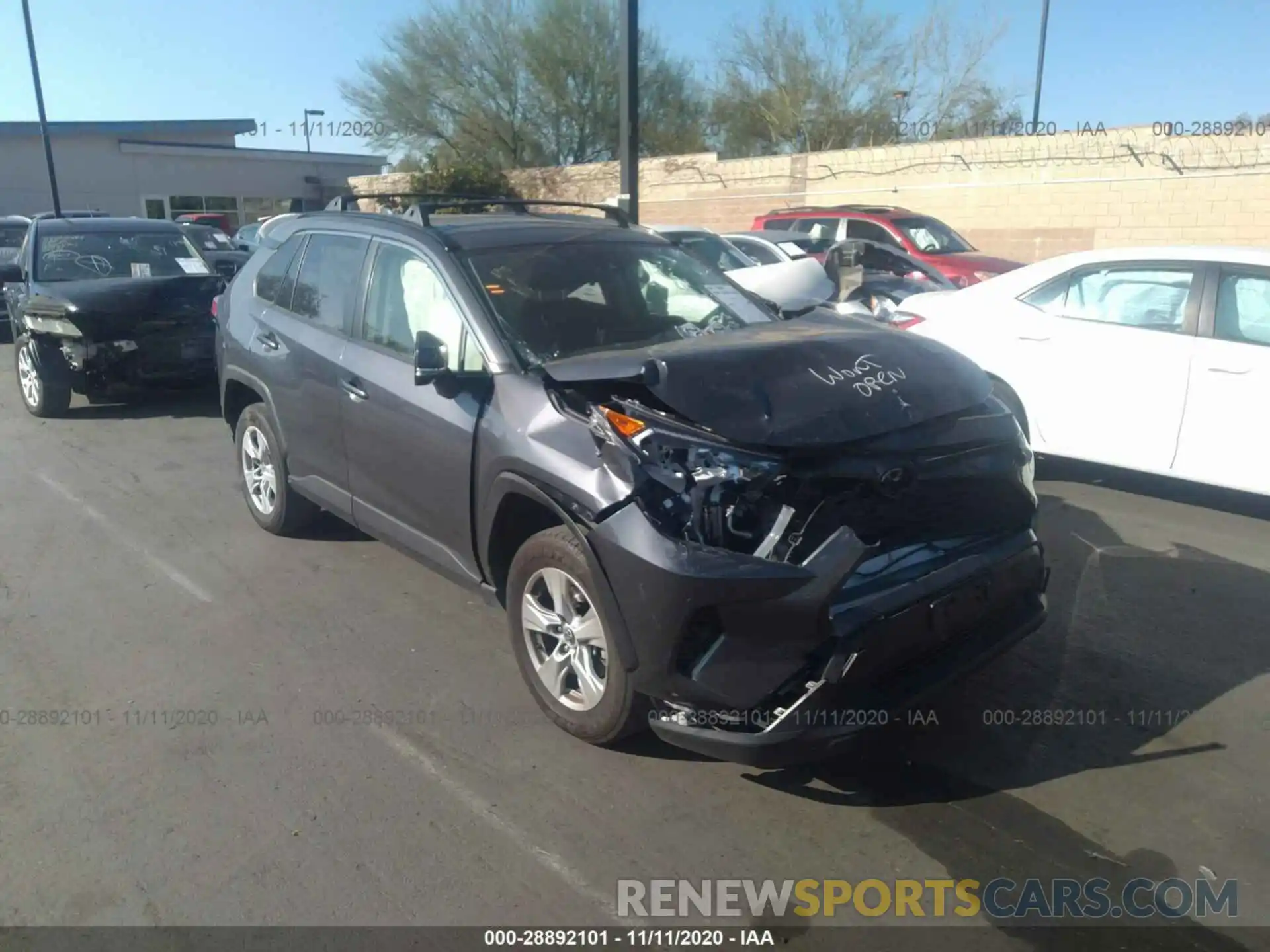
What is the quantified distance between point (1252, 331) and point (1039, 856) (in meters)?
4.07

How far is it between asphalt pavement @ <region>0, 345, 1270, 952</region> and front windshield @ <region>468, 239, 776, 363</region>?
57.7 inches

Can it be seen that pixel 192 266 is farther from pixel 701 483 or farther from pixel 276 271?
pixel 701 483

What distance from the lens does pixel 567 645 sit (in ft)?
11.8

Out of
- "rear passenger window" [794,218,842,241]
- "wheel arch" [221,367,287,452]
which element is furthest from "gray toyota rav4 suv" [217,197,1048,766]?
"rear passenger window" [794,218,842,241]

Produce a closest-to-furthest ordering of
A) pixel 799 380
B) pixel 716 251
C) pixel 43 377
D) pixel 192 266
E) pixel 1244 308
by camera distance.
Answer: pixel 799 380
pixel 1244 308
pixel 43 377
pixel 192 266
pixel 716 251

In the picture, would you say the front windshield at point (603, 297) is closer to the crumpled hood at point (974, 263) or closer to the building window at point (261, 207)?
the crumpled hood at point (974, 263)

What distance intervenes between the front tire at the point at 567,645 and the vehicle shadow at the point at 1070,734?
0.58 meters

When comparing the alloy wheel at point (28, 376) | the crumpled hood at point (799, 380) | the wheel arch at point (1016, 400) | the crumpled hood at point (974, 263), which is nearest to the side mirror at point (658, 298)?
the crumpled hood at point (799, 380)

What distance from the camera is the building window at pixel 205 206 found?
41094 mm

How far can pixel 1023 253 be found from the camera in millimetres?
20594

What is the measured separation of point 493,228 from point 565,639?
203 cm

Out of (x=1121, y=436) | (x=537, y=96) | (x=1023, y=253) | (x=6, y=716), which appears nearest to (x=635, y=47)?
(x=1121, y=436)

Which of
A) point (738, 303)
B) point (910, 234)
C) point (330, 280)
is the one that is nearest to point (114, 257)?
point (330, 280)

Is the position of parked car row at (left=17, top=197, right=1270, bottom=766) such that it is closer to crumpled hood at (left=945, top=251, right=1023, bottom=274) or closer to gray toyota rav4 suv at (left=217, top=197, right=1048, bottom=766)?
gray toyota rav4 suv at (left=217, top=197, right=1048, bottom=766)
